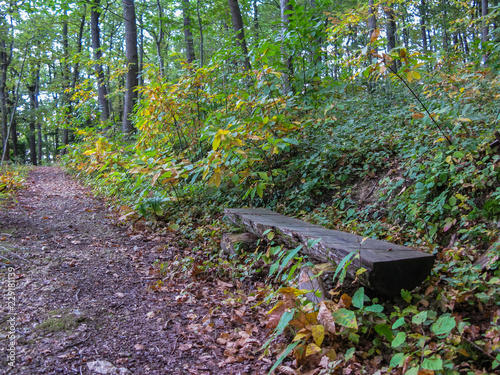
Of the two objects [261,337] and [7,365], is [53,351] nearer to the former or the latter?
[7,365]

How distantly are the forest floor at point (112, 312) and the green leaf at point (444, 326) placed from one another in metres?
1.13

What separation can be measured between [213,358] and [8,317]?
172 centimetres

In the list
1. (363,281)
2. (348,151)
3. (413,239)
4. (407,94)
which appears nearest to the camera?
(363,281)

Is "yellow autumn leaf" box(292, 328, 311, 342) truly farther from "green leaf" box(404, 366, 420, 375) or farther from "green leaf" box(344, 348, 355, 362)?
"green leaf" box(404, 366, 420, 375)

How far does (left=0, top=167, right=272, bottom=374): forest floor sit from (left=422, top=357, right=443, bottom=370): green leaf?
3.39ft

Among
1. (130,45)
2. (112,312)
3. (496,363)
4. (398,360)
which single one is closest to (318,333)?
(398,360)

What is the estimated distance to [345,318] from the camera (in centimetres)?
213

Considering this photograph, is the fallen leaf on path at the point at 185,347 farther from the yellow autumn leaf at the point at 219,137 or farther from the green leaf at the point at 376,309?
the yellow autumn leaf at the point at 219,137

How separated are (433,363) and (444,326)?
0.28 meters

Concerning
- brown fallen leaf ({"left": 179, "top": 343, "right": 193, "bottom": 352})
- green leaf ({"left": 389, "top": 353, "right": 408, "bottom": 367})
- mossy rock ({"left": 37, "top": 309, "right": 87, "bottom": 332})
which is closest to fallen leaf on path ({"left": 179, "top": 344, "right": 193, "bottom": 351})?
brown fallen leaf ({"left": 179, "top": 343, "right": 193, "bottom": 352})

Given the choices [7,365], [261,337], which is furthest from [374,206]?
[7,365]

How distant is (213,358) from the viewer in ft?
8.00

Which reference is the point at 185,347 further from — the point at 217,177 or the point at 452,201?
the point at 452,201

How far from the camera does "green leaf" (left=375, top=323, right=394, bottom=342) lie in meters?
2.11
